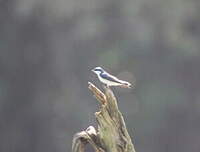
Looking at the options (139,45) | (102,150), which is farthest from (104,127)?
(139,45)

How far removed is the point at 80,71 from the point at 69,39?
2.53 feet

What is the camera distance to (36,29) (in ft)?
80.3

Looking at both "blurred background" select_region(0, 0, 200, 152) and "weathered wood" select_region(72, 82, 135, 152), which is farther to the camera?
"blurred background" select_region(0, 0, 200, 152)

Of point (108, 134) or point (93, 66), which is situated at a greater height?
point (93, 66)

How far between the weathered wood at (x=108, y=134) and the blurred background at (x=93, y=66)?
15073 millimetres

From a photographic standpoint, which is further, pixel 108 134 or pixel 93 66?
pixel 93 66

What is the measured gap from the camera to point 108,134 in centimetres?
743

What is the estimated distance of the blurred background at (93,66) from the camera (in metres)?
23.4

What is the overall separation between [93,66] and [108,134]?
51.3ft

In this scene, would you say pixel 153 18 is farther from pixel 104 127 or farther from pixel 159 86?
pixel 104 127

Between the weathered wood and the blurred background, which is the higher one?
the blurred background

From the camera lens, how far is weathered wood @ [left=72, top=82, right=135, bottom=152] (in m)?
7.42

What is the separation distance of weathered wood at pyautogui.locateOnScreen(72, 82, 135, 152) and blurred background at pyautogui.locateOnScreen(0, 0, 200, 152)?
15073 millimetres

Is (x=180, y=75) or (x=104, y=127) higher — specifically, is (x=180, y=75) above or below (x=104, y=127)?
above
